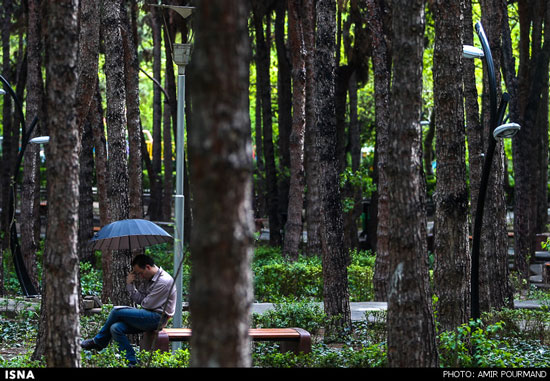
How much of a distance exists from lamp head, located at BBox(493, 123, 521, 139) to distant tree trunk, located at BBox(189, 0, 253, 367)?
21.3ft

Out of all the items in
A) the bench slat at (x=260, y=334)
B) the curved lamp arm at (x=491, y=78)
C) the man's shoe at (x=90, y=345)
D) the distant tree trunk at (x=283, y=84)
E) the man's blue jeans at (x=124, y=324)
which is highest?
the distant tree trunk at (x=283, y=84)

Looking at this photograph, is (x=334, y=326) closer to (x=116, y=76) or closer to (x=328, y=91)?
(x=328, y=91)

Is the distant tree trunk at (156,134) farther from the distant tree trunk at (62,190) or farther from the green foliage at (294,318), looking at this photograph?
the distant tree trunk at (62,190)

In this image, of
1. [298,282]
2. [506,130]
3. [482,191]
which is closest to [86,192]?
[298,282]

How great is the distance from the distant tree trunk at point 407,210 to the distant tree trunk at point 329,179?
15.3 feet

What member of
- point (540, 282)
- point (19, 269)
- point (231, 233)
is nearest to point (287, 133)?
point (540, 282)

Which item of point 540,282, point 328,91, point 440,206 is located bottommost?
point 540,282

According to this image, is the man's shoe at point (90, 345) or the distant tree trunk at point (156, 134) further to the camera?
the distant tree trunk at point (156, 134)

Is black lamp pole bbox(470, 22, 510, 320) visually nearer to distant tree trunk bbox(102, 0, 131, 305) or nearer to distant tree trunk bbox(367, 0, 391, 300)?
distant tree trunk bbox(367, 0, 391, 300)

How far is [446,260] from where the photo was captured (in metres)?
8.43

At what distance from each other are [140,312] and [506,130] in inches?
192

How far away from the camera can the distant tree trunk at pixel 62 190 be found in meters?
5.75

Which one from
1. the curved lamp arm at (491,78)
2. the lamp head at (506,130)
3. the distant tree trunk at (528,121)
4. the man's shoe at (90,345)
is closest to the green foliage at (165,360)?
the man's shoe at (90,345)
